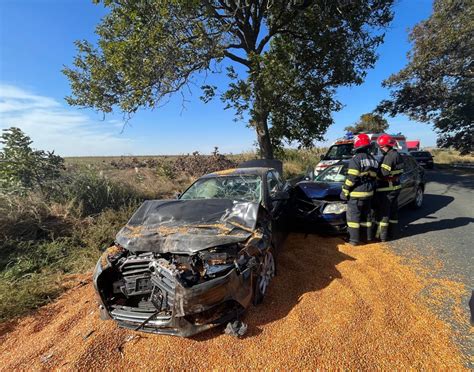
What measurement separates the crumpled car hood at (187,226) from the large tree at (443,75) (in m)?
17.2

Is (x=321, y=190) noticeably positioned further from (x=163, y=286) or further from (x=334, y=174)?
(x=163, y=286)

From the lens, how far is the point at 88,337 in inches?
100

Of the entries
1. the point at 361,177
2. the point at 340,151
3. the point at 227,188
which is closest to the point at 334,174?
the point at 361,177

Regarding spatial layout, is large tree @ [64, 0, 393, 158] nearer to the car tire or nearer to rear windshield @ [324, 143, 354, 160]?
rear windshield @ [324, 143, 354, 160]

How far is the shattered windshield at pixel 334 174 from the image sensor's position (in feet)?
19.1

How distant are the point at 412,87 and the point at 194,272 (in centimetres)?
2023

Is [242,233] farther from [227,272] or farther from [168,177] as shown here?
[168,177]

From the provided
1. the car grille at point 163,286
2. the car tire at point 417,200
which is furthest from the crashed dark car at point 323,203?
the car grille at point 163,286

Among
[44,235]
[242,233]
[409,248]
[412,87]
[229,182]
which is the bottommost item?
[409,248]

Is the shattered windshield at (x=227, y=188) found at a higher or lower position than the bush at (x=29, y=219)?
higher

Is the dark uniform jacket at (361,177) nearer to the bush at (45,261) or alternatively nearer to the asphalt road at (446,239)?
the asphalt road at (446,239)

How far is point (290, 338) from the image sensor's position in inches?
94.0

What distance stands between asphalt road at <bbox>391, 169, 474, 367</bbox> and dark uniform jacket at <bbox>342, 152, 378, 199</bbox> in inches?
43.5

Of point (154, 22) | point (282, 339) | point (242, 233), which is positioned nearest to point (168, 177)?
point (154, 22)
